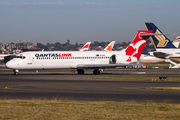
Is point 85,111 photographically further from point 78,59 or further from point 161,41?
point 161,41

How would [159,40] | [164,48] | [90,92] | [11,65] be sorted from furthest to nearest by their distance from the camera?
1. [164,48]
2. [159,40]
3. [11,65]
4. [90,92]

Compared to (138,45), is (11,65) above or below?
below

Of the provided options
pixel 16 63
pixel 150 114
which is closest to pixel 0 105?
pixel 150 114

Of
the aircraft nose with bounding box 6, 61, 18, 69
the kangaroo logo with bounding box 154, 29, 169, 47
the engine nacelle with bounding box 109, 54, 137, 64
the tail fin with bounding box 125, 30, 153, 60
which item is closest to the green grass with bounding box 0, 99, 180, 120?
the aircraft nose with bounding box 6, 61, 18, 69

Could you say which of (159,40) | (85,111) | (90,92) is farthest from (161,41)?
(85,111)

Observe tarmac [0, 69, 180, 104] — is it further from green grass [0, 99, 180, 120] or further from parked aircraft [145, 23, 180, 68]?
parked aircraft [145, 23, 180, 68]

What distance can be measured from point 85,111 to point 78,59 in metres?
41.9

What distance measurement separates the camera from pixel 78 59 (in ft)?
189

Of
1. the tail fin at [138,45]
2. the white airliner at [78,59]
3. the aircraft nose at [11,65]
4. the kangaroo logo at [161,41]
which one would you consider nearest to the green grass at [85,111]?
the aircraft nose at [11,65]

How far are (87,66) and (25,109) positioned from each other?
39.5 m

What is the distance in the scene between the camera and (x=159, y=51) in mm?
74938

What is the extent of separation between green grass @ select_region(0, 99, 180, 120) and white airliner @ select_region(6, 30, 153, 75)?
36531mm

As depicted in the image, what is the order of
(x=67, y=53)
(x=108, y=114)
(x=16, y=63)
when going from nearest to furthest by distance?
(x=108, y=114) < (x=16, y=63) < (x=67, y=53)

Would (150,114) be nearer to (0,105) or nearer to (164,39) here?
(0,105)
